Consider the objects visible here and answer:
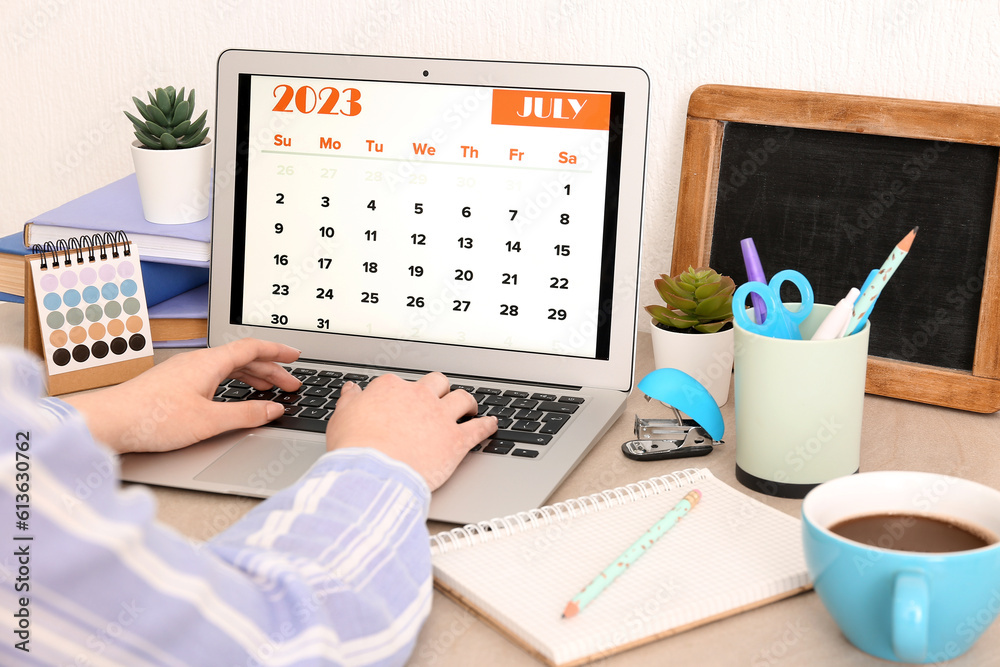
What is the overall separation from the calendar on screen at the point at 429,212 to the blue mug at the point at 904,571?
0.35 metres

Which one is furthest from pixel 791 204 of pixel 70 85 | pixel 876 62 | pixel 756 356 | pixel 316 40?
pixel 70 85

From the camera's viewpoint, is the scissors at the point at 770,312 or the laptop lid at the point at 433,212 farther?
the laptop lid at the point at 433,212

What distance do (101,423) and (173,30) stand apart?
76 centimetres

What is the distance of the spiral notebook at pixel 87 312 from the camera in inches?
33.3

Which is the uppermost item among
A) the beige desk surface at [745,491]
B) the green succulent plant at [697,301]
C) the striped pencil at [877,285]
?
the striped pencil at [877,285]

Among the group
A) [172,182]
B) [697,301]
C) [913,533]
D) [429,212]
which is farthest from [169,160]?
[913,533]

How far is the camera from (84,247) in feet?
2.89

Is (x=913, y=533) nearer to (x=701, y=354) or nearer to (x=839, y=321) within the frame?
(x=839, y=321)

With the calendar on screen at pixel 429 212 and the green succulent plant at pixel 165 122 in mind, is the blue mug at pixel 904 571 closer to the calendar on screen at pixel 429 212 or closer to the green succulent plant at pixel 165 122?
the calendar on screen at pixel 429 212

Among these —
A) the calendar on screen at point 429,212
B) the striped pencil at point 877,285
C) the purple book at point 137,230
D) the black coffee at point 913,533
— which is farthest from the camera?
the purple book at point 137,230

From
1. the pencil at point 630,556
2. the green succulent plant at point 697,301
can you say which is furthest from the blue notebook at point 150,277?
the pencil at point 630,556

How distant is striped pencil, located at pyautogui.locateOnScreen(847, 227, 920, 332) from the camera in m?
0.61

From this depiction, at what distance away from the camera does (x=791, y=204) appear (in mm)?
902

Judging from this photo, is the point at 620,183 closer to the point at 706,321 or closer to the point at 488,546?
the point at 706,321
